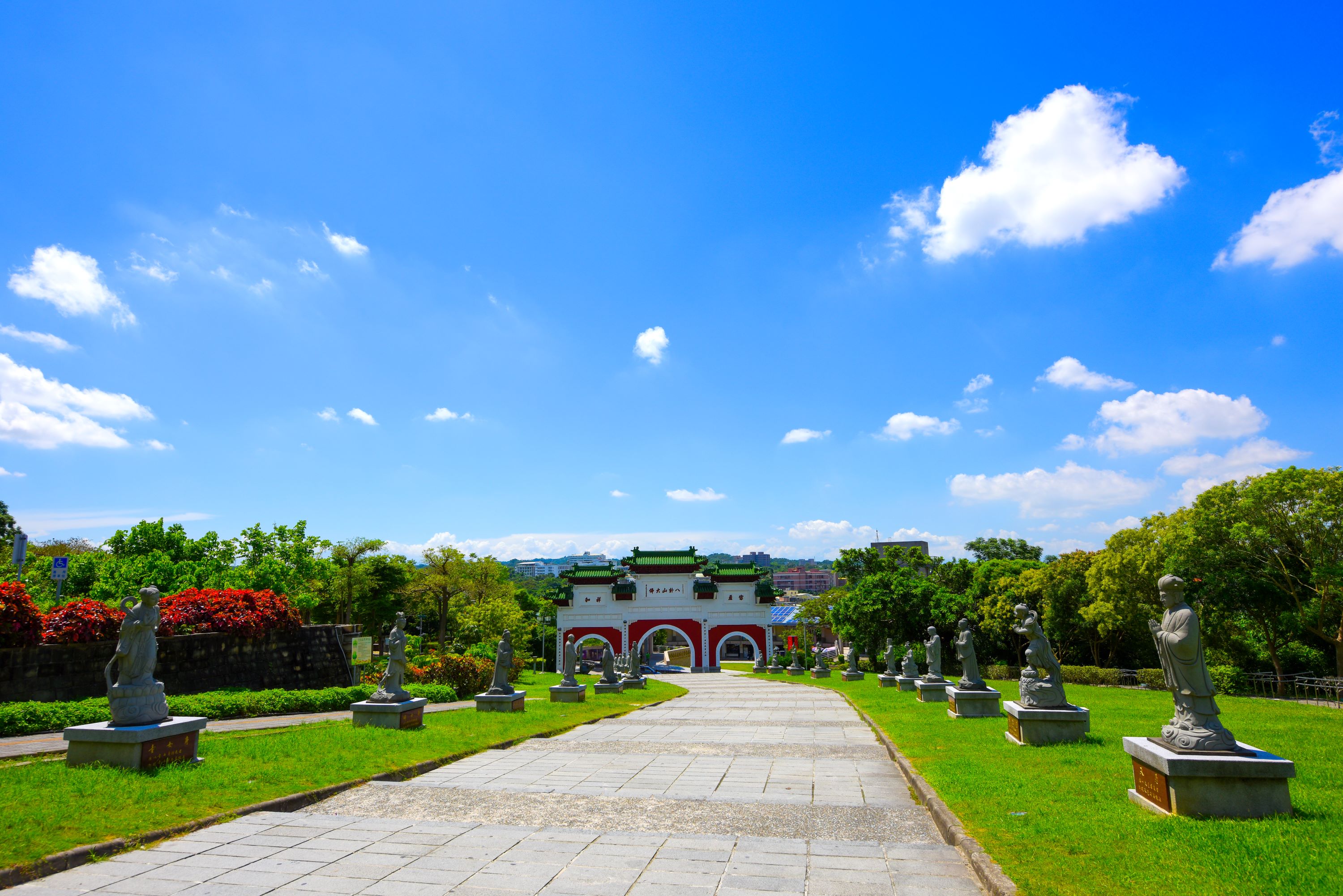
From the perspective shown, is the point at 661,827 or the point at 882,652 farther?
the point at 882,652

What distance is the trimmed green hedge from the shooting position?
1164cm

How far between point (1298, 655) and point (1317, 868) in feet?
95.1

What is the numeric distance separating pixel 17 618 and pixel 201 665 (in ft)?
15.9

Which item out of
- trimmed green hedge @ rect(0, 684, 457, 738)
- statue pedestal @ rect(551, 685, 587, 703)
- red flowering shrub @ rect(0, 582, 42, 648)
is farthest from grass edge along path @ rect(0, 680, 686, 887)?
statue pedestal @ rect(551, 685, 587, 703)

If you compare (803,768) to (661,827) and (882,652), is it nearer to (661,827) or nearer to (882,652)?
(661,827)

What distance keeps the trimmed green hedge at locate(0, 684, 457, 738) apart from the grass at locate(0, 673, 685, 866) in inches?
94.2

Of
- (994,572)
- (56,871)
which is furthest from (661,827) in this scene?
(994,572)

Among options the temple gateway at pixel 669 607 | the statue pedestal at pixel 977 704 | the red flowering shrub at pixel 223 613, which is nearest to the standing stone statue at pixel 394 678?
the red flowering shrub at pixel 223 613

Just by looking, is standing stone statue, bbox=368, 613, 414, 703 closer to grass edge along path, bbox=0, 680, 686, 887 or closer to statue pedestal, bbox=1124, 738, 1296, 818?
grass edge along path, bbox=0, 680, 686, 887

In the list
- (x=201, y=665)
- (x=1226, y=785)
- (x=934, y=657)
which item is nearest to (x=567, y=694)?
(x=201, y=665)

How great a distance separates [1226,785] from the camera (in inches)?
227

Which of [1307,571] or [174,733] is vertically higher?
[1307,571]

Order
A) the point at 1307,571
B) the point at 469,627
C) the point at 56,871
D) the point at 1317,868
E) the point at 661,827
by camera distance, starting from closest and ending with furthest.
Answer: the point at 1317,868
the point at 56,871
the point at 661,827
the point at 1307,571
the point at 469,627

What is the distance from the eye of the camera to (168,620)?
59.1 ft
